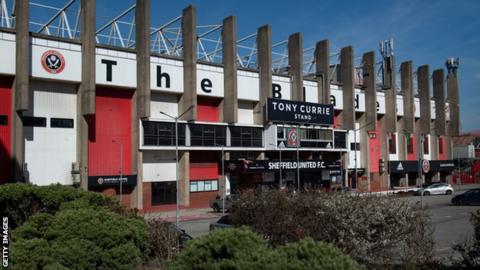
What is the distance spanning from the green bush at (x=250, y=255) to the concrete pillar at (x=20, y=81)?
36.9 metres

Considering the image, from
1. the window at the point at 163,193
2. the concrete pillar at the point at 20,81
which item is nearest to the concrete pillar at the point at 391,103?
the window at the point at 163,193

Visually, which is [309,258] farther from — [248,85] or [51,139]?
[248,85]

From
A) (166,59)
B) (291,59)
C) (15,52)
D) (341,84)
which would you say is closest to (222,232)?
(15,52)

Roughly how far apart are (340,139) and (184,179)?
26.7 meters

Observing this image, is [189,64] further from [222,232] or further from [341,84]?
[222,232]

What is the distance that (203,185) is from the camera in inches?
2094

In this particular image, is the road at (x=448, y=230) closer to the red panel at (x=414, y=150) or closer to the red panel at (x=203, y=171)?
the red panel at (x=203, y=171)

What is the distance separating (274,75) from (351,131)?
58.8 ft

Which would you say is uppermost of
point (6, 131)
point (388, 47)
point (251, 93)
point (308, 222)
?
point (388, 47)

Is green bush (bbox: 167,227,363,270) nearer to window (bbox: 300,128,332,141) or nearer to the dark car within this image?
the dark car

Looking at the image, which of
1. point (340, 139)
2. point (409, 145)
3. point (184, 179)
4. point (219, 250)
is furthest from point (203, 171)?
point (219, 250)

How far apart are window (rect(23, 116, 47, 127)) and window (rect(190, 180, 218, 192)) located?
16350mm

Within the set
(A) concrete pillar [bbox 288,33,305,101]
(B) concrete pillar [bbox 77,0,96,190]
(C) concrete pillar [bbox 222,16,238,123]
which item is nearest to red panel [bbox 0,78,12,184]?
(B) concrete pillar [bbox 77,0,96,190]

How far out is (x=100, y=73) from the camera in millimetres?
45094
